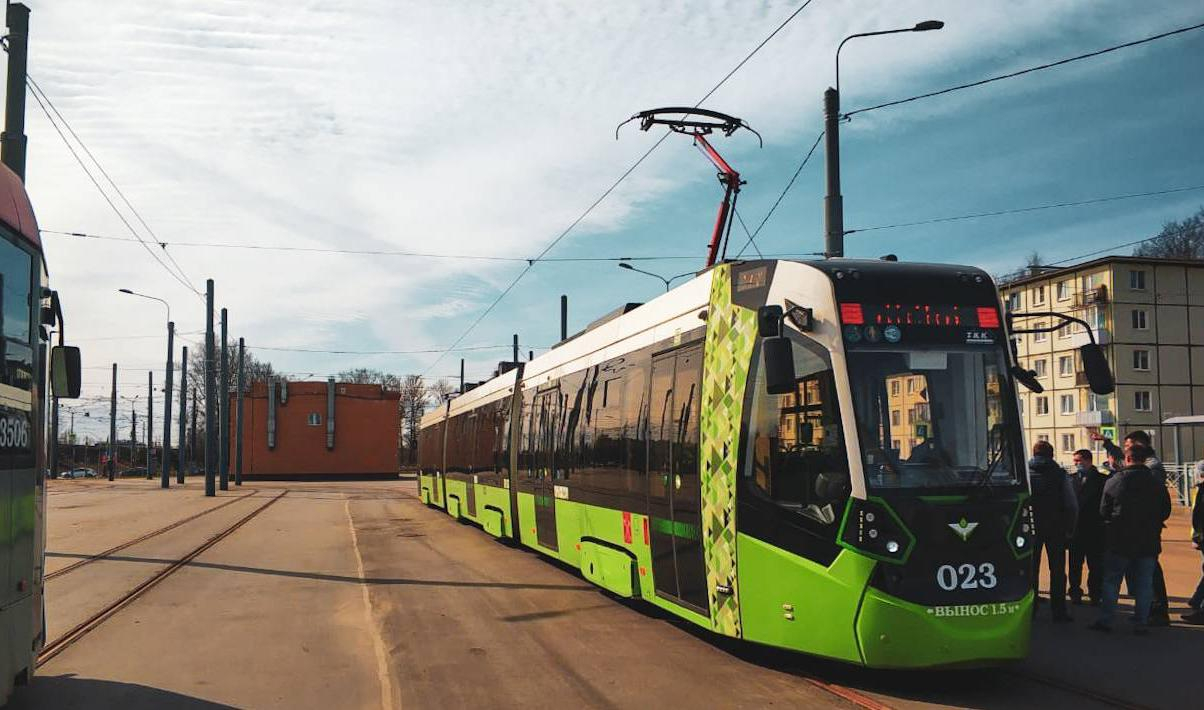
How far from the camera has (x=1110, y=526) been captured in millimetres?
9289

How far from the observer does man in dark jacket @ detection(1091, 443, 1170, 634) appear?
907 cm

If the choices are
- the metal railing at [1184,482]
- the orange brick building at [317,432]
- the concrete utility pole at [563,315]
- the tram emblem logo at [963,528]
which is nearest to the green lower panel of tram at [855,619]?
the tram emblem logo at [963,528]

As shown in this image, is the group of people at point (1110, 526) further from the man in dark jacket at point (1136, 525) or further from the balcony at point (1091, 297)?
the balcony at point (1091, 297)

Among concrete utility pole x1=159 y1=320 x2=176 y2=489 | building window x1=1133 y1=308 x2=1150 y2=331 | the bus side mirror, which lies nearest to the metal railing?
the bus side mirror

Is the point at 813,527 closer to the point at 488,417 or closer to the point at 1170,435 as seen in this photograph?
the point at 488,417

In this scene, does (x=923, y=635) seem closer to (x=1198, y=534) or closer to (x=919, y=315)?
(x=919, y=315)

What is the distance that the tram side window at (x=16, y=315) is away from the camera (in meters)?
5.73

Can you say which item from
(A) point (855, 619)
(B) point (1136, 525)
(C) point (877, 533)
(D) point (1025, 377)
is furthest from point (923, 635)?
(B) point (1136, 525)

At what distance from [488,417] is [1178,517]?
1818cm

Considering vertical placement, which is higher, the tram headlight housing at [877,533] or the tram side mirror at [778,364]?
the tram side mirror at [778,364]

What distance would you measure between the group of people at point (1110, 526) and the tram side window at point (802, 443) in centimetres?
236

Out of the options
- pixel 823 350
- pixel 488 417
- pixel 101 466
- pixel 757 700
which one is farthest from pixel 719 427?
pixel 101 466

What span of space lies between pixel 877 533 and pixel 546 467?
754 cm

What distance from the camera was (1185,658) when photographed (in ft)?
27.0
